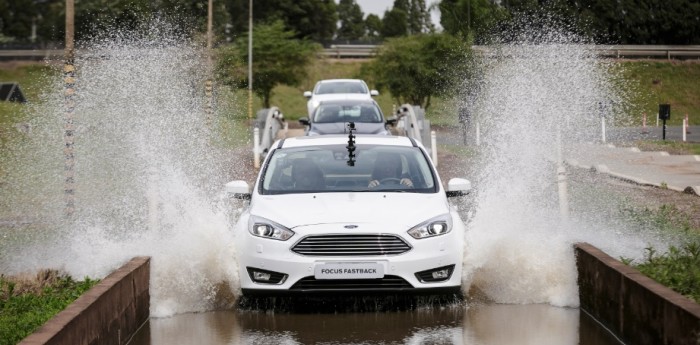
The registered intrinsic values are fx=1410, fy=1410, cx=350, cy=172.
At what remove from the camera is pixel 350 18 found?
180 metres

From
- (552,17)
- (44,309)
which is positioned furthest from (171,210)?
(552,17)

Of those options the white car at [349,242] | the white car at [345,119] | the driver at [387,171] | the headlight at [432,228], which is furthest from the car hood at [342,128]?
the headlight at [432,228]

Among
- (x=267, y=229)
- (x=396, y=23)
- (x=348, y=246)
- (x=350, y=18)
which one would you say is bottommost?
(x=348, y=246)

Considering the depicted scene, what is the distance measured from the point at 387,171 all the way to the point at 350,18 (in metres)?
168

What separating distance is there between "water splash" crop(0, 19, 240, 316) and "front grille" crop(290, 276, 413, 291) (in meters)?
0.86

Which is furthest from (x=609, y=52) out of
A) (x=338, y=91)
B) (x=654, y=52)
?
Result: (x=338, y=91)

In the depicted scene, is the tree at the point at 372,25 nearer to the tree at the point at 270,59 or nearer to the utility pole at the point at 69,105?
the tree at the point at 270,59

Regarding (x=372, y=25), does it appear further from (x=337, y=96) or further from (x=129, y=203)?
(x=129, y=203)

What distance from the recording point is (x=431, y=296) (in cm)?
1171

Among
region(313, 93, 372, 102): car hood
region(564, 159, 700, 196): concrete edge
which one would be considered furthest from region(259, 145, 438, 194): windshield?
region(313, 93, 372, 102): car hood

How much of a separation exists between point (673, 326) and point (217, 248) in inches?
188

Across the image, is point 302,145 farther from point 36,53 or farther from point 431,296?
point 36,53

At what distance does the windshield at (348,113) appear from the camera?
32094 millimetres

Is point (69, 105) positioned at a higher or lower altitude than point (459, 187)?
higher
